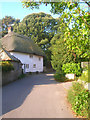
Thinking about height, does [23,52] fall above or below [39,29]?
below

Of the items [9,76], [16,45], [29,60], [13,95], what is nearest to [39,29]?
[29,60]

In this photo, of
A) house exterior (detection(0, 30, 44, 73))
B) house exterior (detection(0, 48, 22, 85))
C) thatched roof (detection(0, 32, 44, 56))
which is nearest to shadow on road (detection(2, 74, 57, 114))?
house exterior (detection(0, 48, 22, 85))

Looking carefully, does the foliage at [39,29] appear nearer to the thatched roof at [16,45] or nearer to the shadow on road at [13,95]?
the thatched roof at [16,45]

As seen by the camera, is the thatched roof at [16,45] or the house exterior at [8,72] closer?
the house exterior at [8,72]

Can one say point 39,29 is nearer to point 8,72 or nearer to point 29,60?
point 29,60

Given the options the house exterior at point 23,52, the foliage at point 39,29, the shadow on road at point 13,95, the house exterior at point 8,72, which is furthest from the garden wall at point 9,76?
the foliage at point 39,29

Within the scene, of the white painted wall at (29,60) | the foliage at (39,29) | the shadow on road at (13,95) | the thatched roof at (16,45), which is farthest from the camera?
the foliage at (39,29)

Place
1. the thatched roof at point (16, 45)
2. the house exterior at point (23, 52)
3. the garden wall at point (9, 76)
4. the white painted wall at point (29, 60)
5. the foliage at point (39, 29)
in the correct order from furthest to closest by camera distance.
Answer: the foliage at point (39, 29), the white painted wall at point (29, 60), the house exterior at point (23, 52), the thatched roof at point (16, 45), the garden wall at point (9, 76)

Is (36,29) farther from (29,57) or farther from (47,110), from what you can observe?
(47,110)

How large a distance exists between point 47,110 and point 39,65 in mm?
24479

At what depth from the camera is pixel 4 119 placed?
163 inches

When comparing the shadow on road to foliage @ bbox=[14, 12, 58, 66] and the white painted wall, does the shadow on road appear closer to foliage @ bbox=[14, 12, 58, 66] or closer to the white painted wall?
the white painted wall

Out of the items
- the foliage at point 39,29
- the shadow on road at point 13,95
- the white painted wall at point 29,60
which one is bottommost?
the shadow on road at point 13,95

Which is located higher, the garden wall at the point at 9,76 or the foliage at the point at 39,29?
the foliage at the point at 39,29
